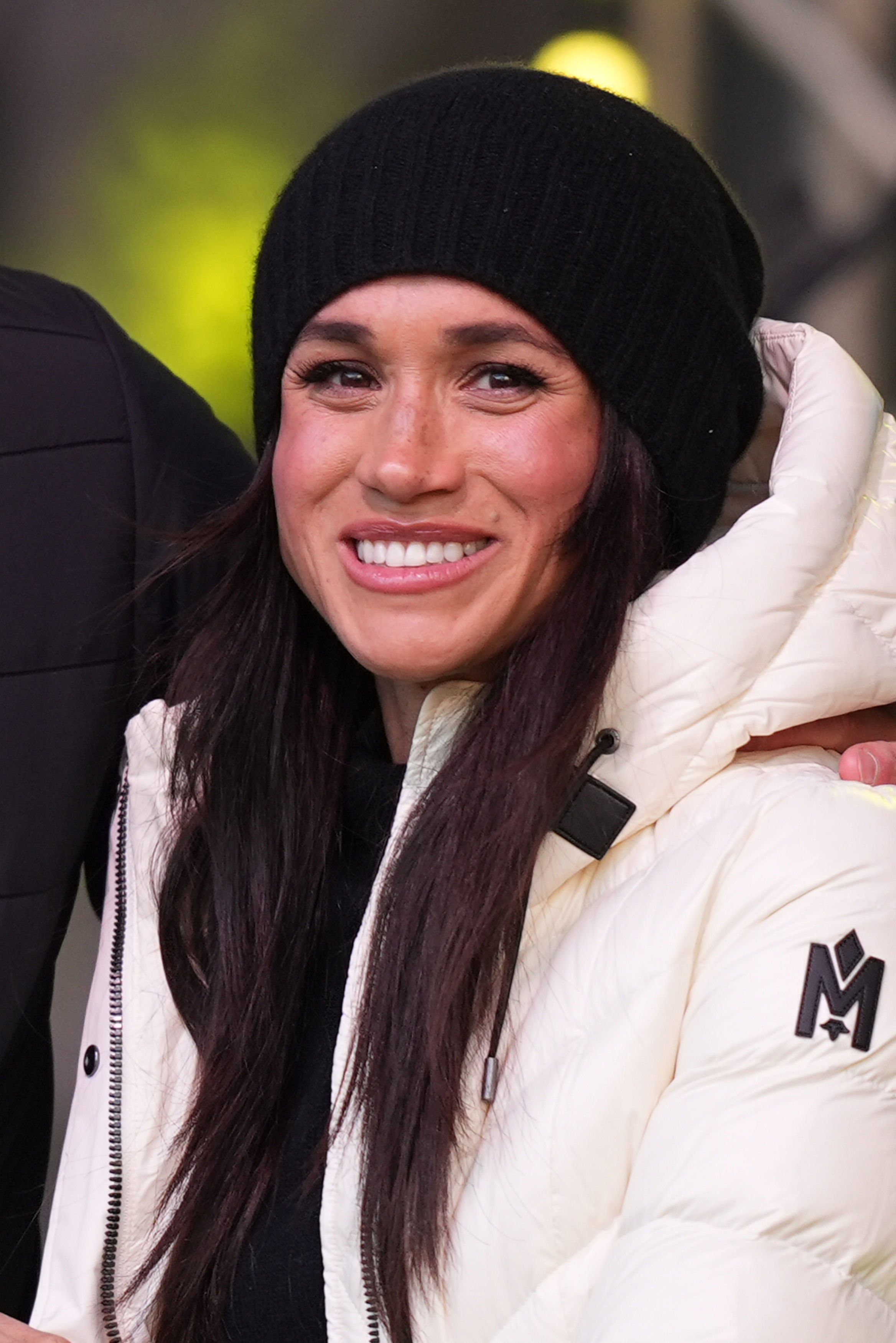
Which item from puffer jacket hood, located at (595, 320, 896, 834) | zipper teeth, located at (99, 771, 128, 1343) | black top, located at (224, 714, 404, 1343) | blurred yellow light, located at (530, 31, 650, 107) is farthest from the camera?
blurred yellow light, located at (530, 31, 650, 107)

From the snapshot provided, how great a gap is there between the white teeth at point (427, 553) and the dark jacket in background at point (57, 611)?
1.04ft

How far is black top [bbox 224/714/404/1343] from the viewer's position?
1272mm

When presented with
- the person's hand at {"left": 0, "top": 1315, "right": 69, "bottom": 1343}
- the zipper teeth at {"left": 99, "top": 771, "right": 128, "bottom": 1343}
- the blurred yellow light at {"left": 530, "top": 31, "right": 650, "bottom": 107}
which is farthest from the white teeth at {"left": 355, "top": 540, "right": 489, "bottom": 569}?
the blurred yellow light at {"left": 530, "top": 31, "right": 650, "bottom": 107}

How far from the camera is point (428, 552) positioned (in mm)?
1285

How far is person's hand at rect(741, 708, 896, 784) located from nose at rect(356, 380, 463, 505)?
310 millimetres

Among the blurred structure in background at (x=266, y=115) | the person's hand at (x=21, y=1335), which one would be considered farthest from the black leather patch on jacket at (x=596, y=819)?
the blurred structure in background at (x=266, y=115)

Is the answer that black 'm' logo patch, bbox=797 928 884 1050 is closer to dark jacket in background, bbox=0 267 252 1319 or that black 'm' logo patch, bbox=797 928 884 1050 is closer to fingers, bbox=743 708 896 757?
fingers, bbox=743 708 896 757

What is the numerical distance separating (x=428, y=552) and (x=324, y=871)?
33 cm

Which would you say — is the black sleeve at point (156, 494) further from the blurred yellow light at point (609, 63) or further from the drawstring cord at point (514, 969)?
the blurred yellow light at point (609, 63)

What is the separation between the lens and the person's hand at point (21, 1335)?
1.33 meters

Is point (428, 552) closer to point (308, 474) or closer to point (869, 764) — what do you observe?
point (308, 474)

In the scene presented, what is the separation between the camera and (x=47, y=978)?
162cm

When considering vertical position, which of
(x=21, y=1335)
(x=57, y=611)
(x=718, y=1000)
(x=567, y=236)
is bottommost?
(x=21, y=1335)

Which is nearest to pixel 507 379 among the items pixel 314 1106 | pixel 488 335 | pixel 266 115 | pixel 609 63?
pixel 488 335
